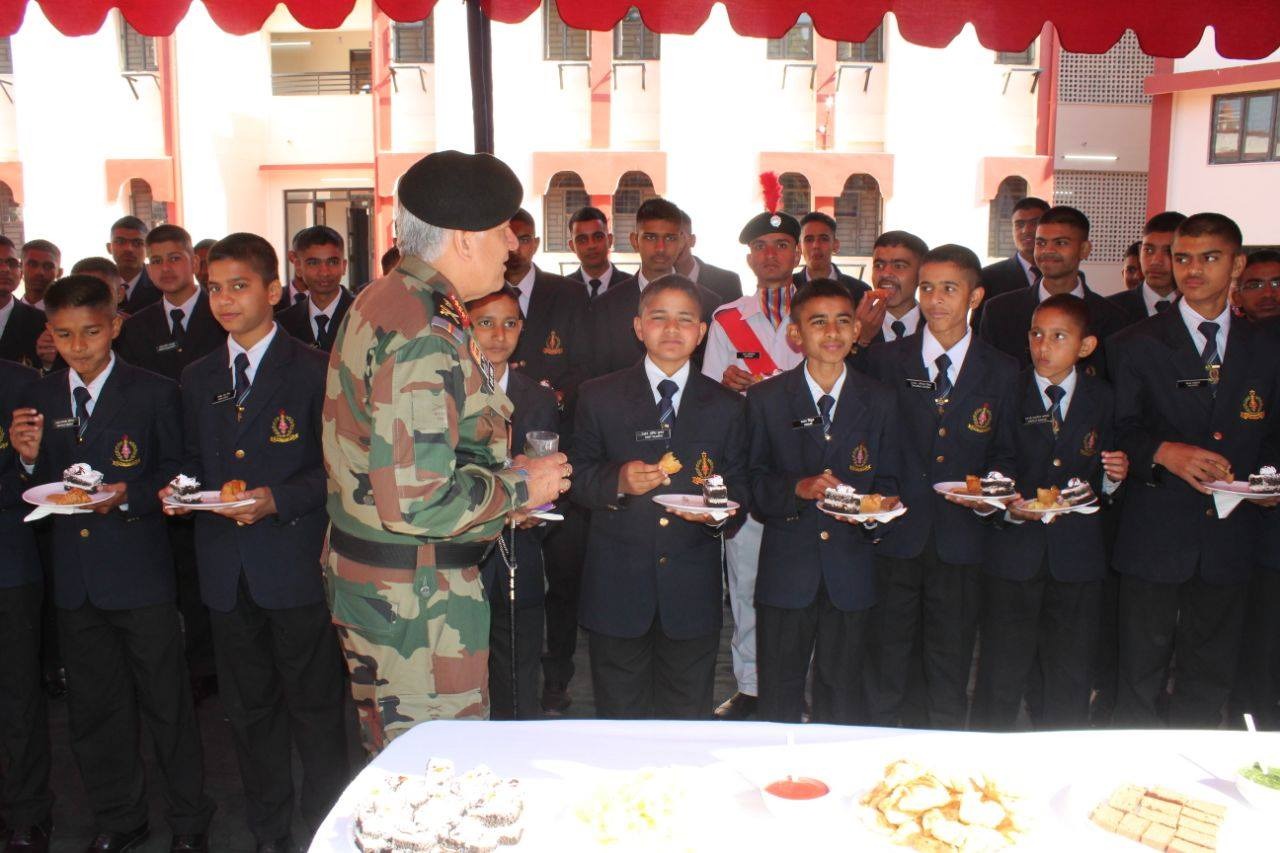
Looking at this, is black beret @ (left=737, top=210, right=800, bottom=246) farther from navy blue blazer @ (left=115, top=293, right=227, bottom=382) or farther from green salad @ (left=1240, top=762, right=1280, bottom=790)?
green salad @ (left=1240, top=762, right=1280, bottom=790)

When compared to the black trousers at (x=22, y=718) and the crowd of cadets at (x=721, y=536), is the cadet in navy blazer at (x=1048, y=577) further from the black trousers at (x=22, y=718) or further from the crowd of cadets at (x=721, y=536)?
the black trousers at (x=22, y=718)

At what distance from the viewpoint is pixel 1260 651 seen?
3.95m

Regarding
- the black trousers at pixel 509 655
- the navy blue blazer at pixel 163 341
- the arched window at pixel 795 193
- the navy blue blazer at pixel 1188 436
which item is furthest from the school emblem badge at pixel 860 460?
the arched window at pixel 795 193

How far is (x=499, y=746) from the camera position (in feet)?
6.19

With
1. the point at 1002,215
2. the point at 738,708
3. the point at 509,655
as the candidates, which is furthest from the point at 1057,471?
the point at 1002,215

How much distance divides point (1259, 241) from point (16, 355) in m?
17.2

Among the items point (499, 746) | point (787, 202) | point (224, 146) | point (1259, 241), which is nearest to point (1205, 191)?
point (1259, 241)

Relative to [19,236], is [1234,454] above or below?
below

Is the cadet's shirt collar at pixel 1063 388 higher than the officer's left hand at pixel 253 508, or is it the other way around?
the cadet's shirt collar at pixel 1063 388

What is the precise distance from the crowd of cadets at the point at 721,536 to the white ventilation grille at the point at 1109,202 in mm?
14281

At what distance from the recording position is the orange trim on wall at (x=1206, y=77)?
599 inches

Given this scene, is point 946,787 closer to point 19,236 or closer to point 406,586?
point 406,586

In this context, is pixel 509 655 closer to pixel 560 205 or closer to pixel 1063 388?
pixel 1063 388

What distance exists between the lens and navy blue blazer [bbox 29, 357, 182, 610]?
327cm
